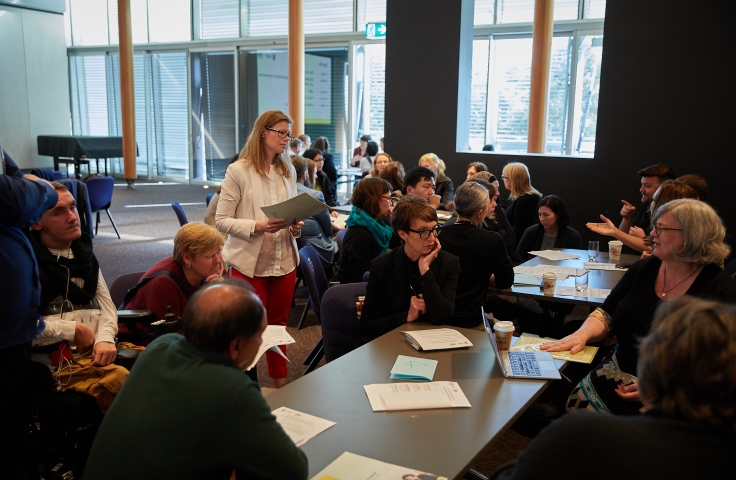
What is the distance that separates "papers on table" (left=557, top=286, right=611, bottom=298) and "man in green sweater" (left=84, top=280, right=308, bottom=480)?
8.34 feet

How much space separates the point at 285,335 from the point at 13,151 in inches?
639

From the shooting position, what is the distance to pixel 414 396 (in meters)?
2.13

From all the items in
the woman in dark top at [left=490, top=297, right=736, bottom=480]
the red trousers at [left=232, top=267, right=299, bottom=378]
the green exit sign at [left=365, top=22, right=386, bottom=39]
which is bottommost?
the red trousers at [left=232, top=267, right=299, bottom=378]

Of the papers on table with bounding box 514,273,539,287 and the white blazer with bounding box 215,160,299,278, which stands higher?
the white blazer with bounding box 215,160,299,278

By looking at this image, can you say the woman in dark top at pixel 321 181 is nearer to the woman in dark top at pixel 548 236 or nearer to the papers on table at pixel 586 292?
the woman in dark top at pixel 548 236

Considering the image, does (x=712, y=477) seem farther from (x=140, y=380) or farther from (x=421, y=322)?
(x=421, y=322)

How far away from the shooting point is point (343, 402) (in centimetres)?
209

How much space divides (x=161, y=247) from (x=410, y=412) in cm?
723

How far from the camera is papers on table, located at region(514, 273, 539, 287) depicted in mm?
3822

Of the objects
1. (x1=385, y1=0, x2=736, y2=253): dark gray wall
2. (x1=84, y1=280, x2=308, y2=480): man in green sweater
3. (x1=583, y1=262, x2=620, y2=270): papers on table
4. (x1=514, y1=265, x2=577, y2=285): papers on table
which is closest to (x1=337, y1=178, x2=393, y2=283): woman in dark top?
(x1=514, y1=265, x2=577, y2=285): papers on table

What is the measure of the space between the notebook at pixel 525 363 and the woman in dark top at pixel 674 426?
1.15 meters

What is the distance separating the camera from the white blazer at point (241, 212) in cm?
350

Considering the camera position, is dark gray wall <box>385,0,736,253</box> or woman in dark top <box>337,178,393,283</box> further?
dark gray wall <box>385,0,736,253</box>

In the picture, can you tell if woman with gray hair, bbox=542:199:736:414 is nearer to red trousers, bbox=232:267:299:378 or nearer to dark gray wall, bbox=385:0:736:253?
red trousers, bbox=232:267:299:378
